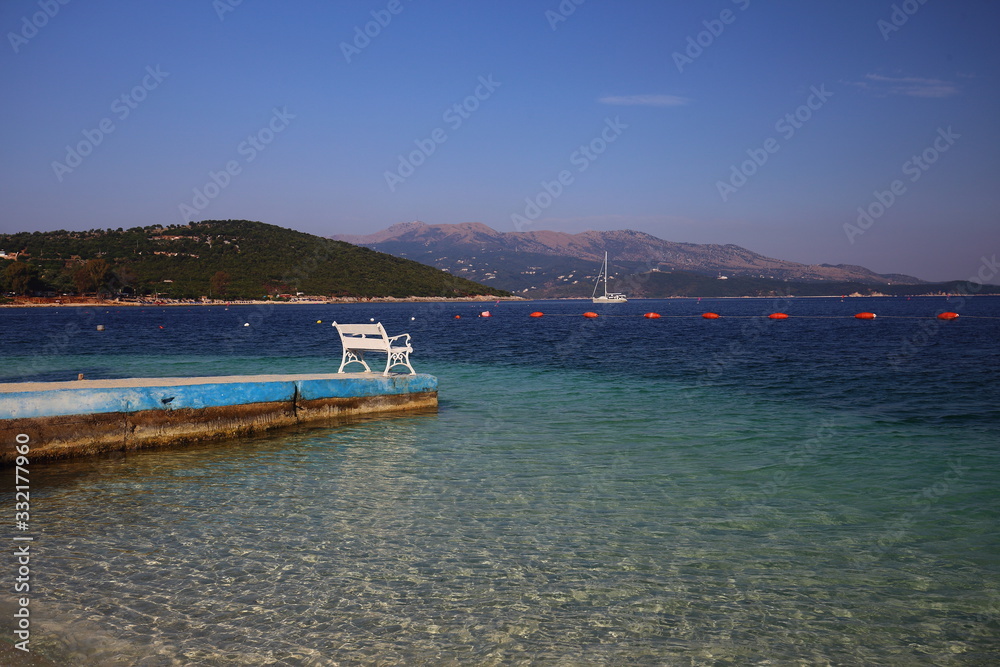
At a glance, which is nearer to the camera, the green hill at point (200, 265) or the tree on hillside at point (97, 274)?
the tree on hillside at point (97, 274)

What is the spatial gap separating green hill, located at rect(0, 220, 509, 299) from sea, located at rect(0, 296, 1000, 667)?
145882 mm

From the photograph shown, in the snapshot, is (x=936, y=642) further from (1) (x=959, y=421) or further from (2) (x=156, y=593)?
(1) (x=959, y=421)

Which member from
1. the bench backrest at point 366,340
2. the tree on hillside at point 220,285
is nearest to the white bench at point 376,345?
the bench backrest at point 366,340

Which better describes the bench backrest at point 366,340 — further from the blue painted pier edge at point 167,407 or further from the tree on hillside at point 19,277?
the tree on hillside at point 19,277

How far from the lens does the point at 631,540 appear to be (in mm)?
6984

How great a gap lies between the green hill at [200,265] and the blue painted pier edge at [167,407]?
141432mm

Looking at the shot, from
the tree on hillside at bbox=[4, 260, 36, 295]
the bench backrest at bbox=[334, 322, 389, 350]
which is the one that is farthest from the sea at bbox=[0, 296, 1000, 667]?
the tree on hillside at bbox=[4, 260, 36, 295]

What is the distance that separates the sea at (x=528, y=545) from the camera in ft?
15.8

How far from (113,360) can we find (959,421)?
31.7 meters

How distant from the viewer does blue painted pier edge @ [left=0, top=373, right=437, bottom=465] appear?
10500 mm

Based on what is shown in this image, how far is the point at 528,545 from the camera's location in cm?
681

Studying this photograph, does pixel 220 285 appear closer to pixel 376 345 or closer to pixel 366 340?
pixel 366 340

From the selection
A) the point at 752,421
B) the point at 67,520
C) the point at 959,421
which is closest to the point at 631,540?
the point at 67,520

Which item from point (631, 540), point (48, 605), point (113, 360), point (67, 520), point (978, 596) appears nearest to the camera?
point (48, 605)
